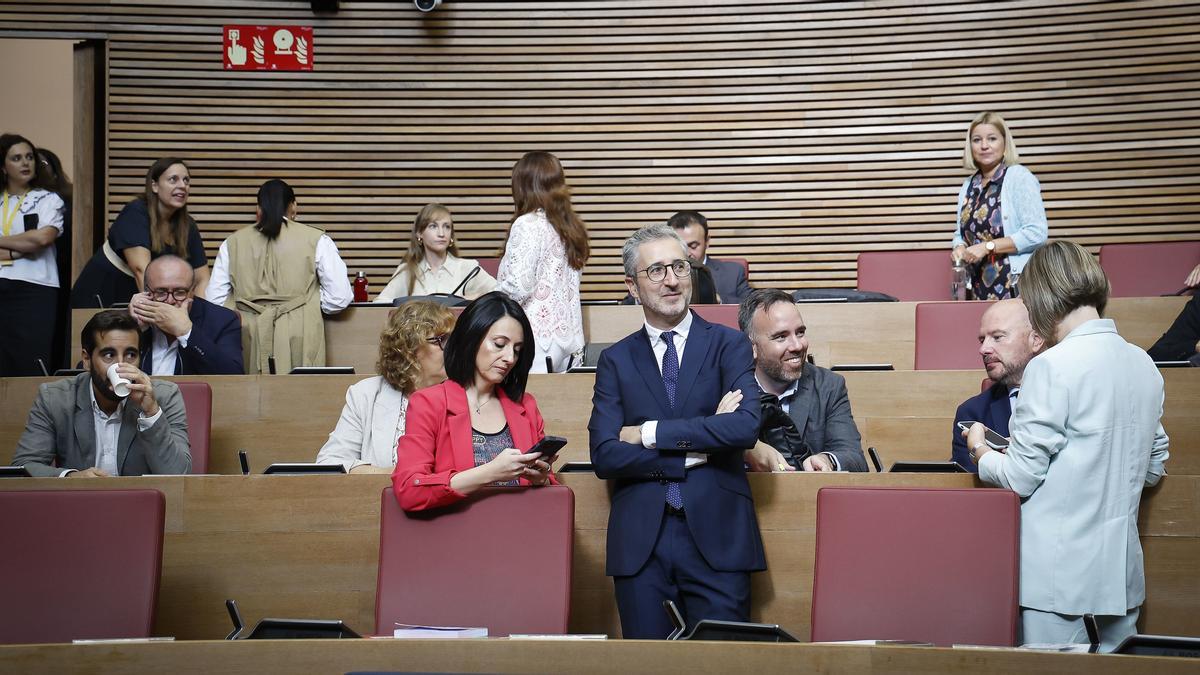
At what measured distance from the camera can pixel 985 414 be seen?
3.25 metres

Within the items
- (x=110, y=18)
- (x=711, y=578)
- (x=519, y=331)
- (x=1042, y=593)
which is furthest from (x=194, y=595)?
(x=110, y=18)

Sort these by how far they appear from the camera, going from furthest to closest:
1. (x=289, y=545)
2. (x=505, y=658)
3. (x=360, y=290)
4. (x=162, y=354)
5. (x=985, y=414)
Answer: (x=360, y=290)
(x=162, y=354)
(x=985, y=414)
(x=289, y=545)
(x=505, y=658)

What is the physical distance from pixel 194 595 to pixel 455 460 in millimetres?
847

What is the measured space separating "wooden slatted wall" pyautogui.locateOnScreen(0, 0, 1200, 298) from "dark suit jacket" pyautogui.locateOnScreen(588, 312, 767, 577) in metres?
4.46

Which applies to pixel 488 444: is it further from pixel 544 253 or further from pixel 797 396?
pixel 544 253

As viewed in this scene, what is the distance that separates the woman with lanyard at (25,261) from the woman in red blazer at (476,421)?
3564mm

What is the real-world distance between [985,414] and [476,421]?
1.38 m

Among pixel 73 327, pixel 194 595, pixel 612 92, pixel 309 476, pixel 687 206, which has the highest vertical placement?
pixel 612 92

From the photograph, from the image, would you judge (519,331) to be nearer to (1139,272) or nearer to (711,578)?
(711,578)

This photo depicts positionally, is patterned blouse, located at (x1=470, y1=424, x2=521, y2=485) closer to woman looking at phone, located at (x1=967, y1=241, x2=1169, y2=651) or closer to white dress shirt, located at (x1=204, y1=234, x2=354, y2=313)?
woman looking at phone, located at (x1=967, y1=241, x2=1169, y2=651)

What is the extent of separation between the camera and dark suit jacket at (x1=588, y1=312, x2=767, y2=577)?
2.73 m

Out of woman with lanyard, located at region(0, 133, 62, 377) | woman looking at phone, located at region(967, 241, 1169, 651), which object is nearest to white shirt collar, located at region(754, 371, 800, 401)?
woman looking at phone, located at region(967, 241, 1169, 651)

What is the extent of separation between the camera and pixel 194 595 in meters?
3.12

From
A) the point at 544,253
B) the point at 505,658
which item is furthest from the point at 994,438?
the point at 544,253
